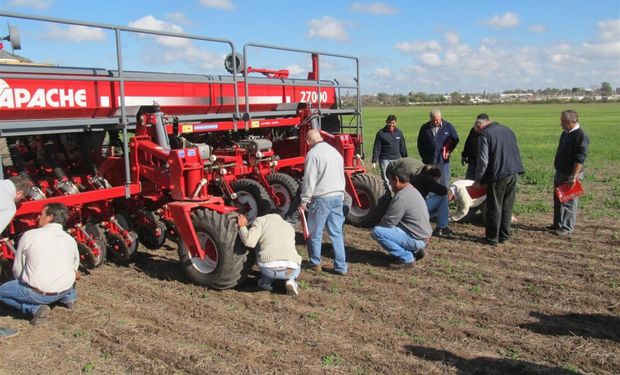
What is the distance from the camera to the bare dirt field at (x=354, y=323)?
4.16 metres

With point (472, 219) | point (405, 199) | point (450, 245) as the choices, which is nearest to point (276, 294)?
point (405, 199)

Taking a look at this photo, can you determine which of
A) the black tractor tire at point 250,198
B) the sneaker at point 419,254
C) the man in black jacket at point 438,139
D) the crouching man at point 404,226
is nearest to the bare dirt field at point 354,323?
the sneaker at point 419,254

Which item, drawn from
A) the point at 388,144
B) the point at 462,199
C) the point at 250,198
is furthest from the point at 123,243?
the point at 388,144

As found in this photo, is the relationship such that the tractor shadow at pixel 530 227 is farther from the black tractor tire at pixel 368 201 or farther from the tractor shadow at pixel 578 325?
the tractor shadow at pixel 578 325

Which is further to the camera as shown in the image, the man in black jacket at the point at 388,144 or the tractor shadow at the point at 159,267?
the man in black jacket at the point at 388,144

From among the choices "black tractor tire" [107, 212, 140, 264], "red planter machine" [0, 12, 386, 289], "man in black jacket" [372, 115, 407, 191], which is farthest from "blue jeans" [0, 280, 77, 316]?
"man in black jacket" [372, 115, 407, 191]

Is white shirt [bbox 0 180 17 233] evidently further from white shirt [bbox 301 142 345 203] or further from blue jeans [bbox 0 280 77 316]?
white shirt [bbox 301 142 345 203]

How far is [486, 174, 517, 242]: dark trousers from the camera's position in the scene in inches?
293

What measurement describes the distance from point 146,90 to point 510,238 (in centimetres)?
517

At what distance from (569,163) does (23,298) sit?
22.6 feet

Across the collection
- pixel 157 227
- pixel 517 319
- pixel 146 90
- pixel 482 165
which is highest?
pixel 146 90

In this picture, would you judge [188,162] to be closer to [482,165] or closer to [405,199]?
[405,199]

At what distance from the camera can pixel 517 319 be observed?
4.91 m

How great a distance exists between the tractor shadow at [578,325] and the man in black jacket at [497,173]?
2.51 meters
